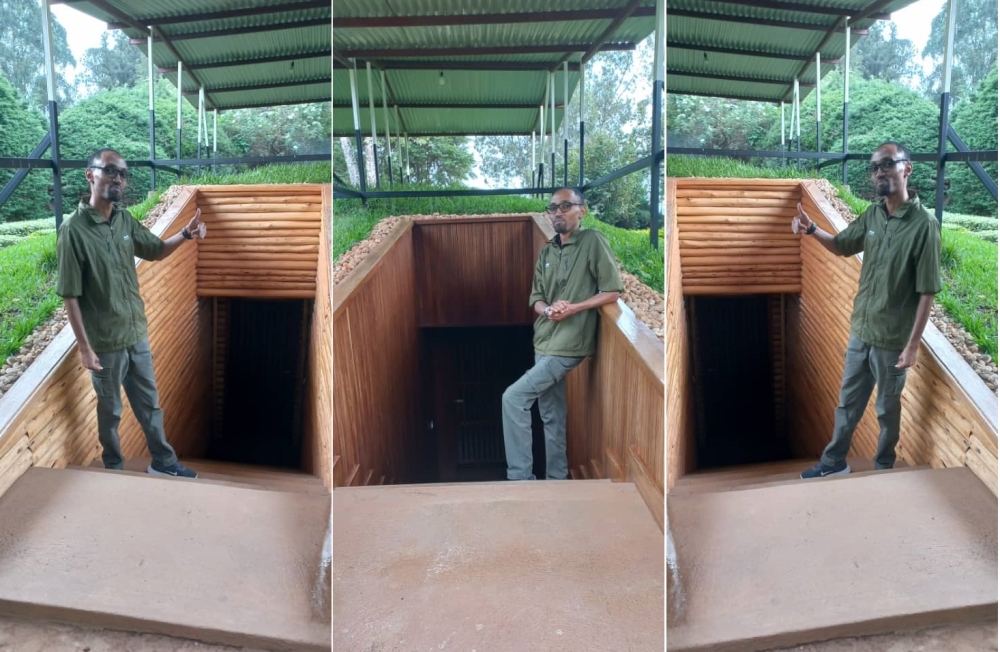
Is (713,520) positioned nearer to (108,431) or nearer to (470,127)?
(470,127)

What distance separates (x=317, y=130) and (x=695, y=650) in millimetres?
1301

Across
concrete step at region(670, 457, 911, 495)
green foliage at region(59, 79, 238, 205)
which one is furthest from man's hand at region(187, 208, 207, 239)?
concrete step at region(670, 457, 911, 495)

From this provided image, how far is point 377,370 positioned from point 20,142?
1.10m

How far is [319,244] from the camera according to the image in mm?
1222

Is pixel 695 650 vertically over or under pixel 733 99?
under

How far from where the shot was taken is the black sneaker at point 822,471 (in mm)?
1125

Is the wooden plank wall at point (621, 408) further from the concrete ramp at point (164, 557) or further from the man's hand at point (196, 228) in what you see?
the man's hand at point (196, 228)

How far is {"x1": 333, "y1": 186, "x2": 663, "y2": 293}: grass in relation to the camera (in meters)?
1.06

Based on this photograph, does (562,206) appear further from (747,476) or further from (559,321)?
(747,476)

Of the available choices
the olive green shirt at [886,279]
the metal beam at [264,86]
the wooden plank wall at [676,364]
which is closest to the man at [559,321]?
the wooden plank wall at [676,364]

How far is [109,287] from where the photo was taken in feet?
4.19

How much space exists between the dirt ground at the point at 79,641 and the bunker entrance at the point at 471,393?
0.62 metres

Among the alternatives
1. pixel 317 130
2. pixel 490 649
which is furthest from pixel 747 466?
pixel 317 130

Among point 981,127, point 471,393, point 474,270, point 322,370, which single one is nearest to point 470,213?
point 474,270
